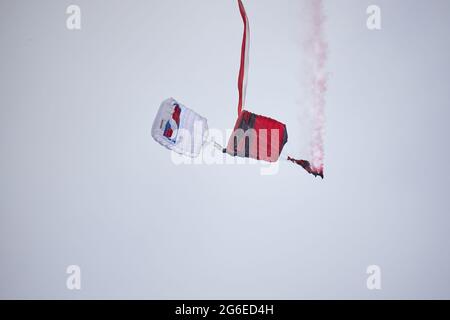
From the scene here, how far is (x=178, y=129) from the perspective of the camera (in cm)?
335

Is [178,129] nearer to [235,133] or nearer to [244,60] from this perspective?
[235,133]

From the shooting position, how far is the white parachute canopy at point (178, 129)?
3.28m

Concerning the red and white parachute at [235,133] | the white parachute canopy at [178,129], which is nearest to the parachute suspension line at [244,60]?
the red and white parachute at [235,133]

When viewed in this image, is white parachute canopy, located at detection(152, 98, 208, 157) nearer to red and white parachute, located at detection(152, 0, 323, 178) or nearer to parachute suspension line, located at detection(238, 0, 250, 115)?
red and white parachute, located at detection(152, 0, 323, 178)

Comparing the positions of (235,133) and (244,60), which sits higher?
(244,60)

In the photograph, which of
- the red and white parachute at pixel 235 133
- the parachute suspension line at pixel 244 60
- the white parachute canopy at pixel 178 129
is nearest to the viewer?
the red and white parachute at pixel 235 133

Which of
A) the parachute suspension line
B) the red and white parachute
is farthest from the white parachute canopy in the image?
the parachute suspension line

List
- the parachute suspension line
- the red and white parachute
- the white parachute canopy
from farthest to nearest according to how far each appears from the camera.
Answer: the parachute suspension line
the white parachute canopy
the red and white parachute

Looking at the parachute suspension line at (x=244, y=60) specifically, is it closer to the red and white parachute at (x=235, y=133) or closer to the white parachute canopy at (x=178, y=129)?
the red and white parachute at (x=235, y=133)

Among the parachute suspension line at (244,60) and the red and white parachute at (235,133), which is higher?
the parachute suspension line at (244,60)

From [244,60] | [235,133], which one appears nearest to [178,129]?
[235,133]

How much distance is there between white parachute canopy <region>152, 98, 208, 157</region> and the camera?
3281mm
